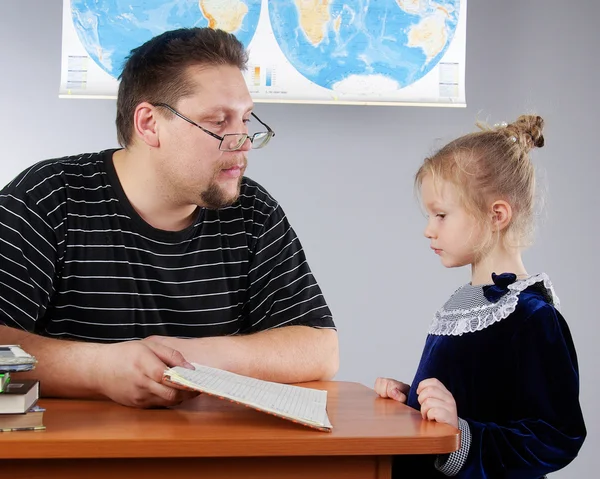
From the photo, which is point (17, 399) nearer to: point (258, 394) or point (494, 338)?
point (258, 394)

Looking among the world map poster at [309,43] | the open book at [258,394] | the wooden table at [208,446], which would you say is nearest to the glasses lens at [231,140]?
the open book at [258,394]

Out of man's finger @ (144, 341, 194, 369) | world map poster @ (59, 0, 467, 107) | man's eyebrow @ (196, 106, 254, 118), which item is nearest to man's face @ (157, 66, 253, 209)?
man's eyebrow @ (196, 106, 254, 118)

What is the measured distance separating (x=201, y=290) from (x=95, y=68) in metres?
1.30

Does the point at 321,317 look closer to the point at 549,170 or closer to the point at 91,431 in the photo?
the point at 91,431

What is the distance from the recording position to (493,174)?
150cm

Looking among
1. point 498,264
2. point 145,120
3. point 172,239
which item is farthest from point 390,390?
point 145,120

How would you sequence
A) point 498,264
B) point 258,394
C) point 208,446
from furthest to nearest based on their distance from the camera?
point 498,264, point 258,394, point 208,446

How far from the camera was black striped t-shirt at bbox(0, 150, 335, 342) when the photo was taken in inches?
60.0

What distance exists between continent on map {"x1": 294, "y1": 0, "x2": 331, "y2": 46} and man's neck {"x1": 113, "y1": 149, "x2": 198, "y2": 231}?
118cm

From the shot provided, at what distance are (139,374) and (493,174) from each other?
2.50 ft

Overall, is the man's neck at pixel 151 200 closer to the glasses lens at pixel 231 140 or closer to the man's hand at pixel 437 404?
the glasses lens at pixel 231 140

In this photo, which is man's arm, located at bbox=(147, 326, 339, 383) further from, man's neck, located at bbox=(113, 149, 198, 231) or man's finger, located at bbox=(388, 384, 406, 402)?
man's neck, located at bbox=(113, 149, 198, 231)

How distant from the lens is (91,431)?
3.05 ft

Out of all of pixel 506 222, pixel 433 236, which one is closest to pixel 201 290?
pixel 433 236
